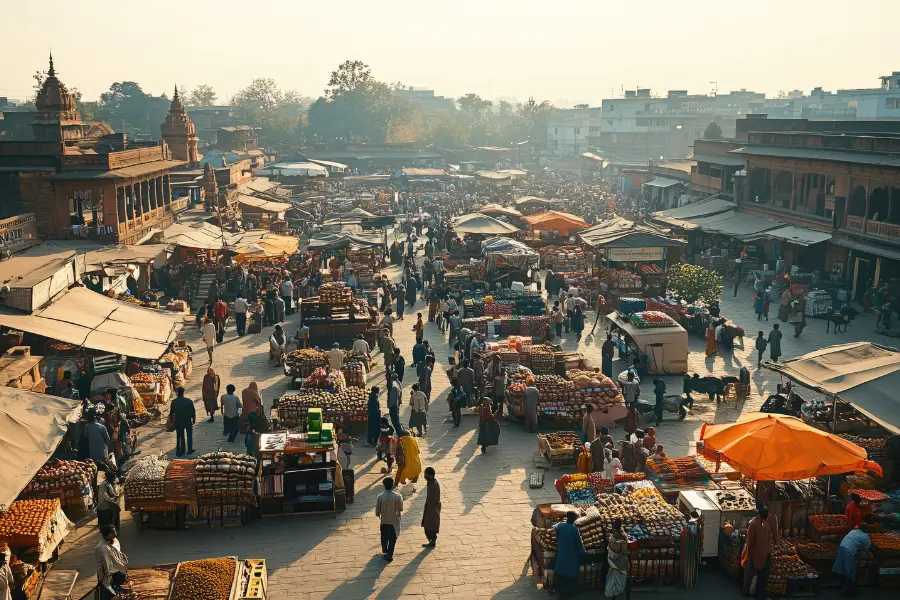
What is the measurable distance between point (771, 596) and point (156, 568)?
272 inches

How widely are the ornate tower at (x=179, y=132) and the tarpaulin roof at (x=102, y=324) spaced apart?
30.6 metres

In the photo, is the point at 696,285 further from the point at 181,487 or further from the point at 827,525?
the point at 181,487

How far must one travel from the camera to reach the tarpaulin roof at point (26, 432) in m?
9.79

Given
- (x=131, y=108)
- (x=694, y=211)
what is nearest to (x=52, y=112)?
(x=694, y=211)

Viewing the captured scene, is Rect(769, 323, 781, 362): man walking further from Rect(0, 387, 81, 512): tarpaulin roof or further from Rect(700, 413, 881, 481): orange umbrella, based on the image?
Rect(0, 387, 81, 512): tarpaulin roof

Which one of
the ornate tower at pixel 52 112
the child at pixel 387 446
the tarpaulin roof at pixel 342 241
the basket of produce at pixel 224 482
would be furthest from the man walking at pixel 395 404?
the ornate tower at pixel 52 112

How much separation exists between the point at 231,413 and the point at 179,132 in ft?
120

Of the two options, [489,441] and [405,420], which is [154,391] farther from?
[489,441]

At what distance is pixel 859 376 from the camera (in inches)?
491

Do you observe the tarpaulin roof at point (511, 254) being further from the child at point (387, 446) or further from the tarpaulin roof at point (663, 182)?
the tarpaulin roof at point (663, 182)

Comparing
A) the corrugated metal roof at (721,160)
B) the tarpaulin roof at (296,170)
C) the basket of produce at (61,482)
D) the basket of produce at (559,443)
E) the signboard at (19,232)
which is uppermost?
the corrugated metal roof at (721,160)

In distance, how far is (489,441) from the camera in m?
14.6

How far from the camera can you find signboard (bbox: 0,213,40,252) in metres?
23.0

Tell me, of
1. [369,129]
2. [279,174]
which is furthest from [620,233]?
[369,129]
